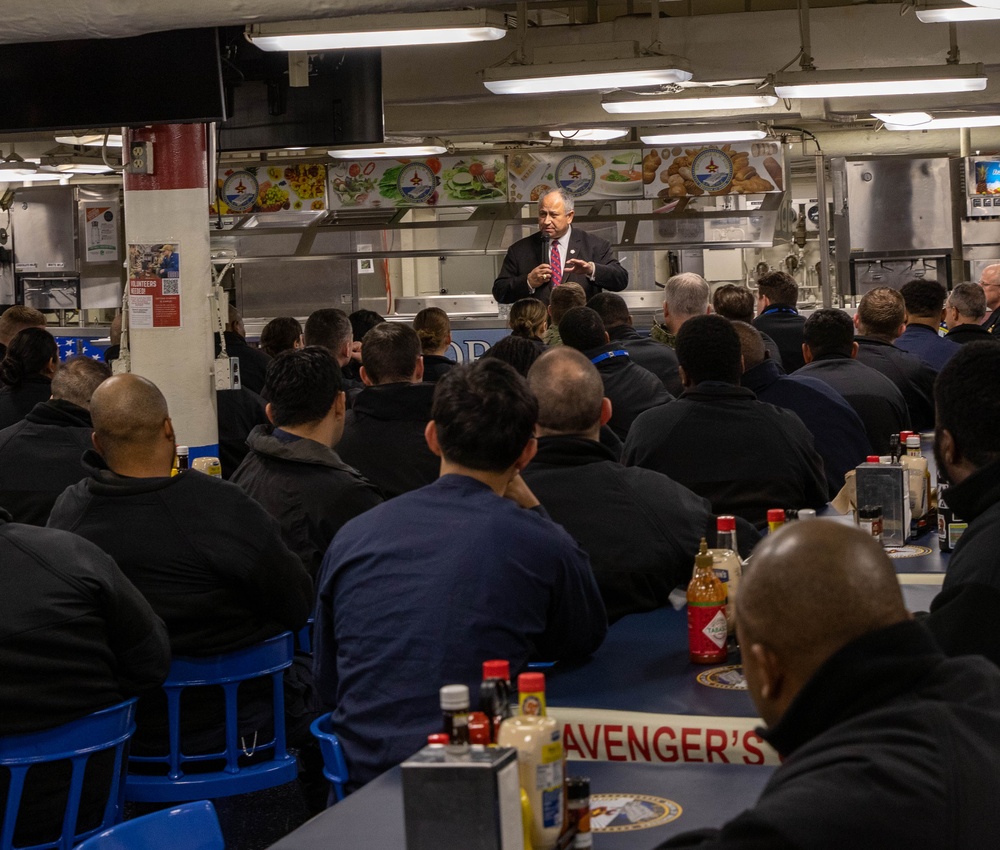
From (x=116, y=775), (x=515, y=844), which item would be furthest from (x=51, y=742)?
(x=515, y=844)

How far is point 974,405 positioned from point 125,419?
2.20 m

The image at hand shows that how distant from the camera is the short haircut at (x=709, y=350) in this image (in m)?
4.75

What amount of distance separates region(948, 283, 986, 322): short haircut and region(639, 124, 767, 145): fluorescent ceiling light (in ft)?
10.7

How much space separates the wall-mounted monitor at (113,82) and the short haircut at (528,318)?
6.76ft

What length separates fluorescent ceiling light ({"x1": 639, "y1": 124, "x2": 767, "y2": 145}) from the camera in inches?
427

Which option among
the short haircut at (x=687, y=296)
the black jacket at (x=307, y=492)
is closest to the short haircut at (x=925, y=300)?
the short haircut at (x=687, y=296)

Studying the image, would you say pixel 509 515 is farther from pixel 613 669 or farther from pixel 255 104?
pixel 255 104

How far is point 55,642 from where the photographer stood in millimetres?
3096

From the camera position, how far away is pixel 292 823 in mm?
4535

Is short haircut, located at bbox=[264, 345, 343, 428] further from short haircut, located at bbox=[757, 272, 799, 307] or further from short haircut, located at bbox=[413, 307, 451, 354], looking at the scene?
short haircut, located at bbox=[757, 272, 799, 307]

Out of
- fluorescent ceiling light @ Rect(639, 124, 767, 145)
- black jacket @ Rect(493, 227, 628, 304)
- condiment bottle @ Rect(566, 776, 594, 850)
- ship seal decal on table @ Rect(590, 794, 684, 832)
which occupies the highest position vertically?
fluorescent ceiling light @ Rect(639, 124, 767, 145)

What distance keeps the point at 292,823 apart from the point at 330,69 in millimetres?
4301

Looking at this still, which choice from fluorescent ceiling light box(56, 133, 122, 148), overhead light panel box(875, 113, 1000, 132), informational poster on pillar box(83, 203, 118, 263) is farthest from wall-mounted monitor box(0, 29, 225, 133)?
informational poster on pillar box(83, 203, 118, 263)

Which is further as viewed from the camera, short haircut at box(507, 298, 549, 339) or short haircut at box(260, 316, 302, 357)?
short haircut at box(260, 316, 302, 357)
